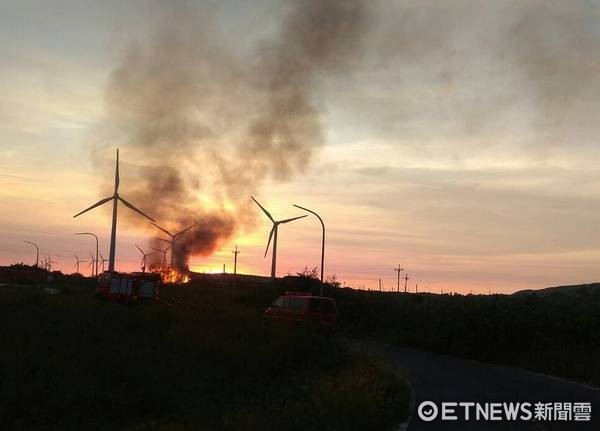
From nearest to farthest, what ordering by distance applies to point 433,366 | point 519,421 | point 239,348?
point 519,421, point 433,366, point 239,348

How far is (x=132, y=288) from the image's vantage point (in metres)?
50.8

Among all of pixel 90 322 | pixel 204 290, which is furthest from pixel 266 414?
pixel 204 290

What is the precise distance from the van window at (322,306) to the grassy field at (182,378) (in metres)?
2.14

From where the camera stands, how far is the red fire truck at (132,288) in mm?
50625

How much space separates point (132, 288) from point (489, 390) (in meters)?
37.7

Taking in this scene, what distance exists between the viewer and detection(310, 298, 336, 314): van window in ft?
103

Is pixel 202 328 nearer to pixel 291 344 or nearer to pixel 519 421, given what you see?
pixel 291 344

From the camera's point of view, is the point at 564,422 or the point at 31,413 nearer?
the point at 564,422

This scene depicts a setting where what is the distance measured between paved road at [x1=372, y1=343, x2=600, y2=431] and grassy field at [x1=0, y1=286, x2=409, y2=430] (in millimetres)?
913

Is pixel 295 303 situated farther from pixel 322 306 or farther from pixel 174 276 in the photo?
pixel 174 276

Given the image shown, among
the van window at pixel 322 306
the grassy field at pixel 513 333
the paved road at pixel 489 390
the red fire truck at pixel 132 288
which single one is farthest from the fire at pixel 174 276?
the paved road at pixel 489 390

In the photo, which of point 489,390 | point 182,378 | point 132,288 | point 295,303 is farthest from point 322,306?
point 132,288

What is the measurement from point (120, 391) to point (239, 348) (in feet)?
20.7

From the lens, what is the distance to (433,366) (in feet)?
80.7
